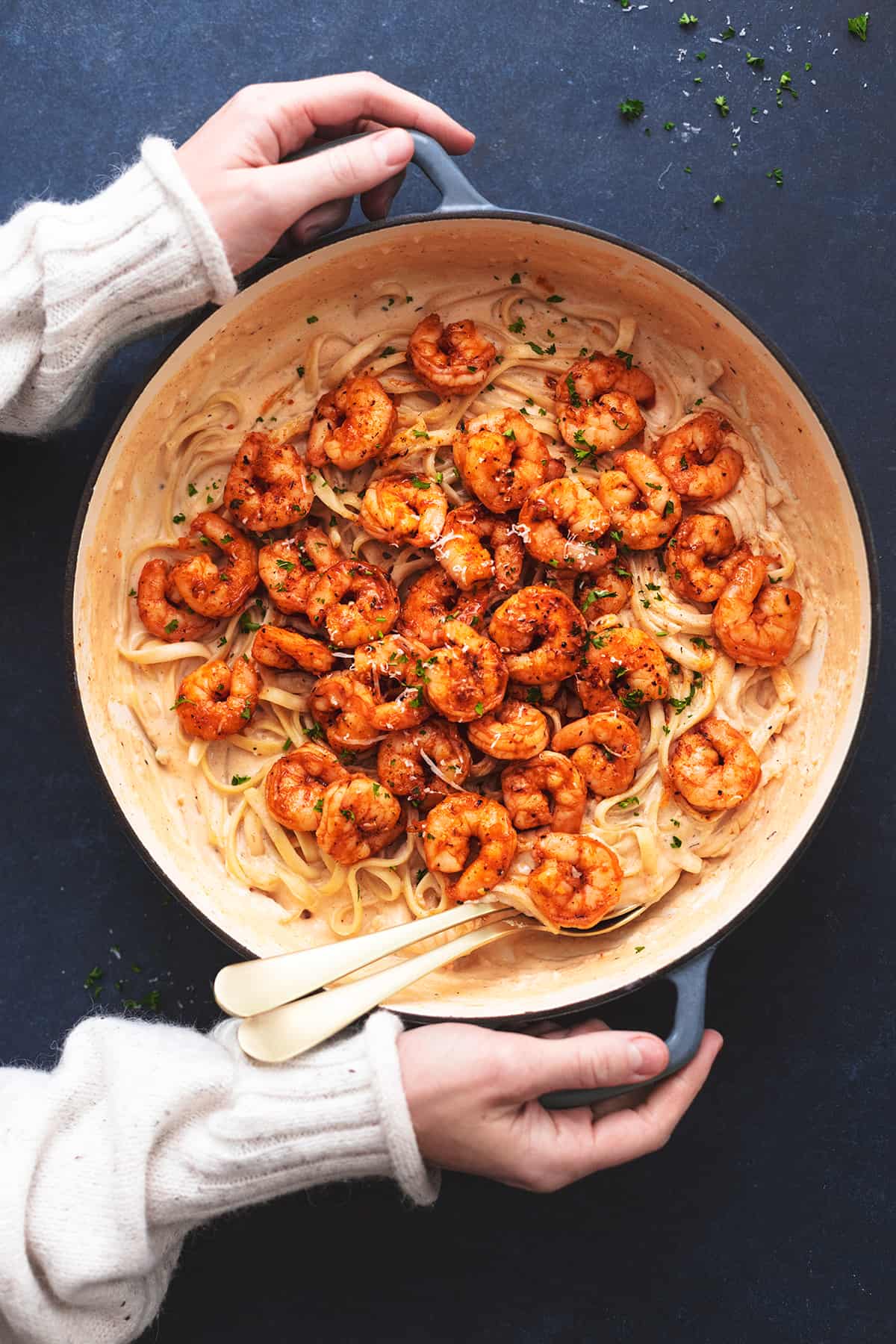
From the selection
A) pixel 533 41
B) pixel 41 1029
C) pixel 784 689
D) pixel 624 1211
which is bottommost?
pixel 41 1029

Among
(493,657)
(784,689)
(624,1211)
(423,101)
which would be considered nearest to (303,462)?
(493,657)

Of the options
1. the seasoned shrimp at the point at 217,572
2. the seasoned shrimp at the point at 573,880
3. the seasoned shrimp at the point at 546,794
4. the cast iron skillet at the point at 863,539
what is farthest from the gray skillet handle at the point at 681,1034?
the seasoned shrimp at the point at 217,572

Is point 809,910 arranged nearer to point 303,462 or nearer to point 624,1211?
point 624,1211

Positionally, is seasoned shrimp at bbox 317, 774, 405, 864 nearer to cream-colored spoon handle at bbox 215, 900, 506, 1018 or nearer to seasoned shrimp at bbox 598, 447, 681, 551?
cream-colored spoon handle at bbox 215, 900, 506, 1018

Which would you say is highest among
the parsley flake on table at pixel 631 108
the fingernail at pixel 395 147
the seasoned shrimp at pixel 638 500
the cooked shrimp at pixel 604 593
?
the parsley flake on table at pixel 631 108

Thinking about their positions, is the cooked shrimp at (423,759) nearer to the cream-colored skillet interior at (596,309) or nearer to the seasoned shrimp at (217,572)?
the cream-colored skillet interior at (596,309)

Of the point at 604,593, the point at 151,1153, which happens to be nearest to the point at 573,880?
the point at 604,593
